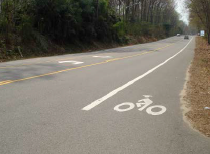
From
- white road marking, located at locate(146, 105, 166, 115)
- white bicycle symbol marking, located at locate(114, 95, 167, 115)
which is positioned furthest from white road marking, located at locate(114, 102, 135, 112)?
white road marking, located at locate(146, 105, 166, 115)

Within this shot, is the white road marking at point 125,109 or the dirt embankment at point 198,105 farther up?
the white road marking at point 125,109

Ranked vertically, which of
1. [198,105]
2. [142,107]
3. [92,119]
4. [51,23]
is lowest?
[198,105]

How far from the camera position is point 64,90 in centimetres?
830

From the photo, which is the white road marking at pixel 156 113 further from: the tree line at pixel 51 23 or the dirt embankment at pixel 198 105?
the tree line at pixel 51 23

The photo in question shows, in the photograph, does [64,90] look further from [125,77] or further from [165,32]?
[165,32]

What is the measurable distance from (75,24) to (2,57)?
12.8m

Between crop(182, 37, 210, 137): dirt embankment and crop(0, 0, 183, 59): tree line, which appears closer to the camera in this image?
crop(182, 37, 210, 137): dirt embankment

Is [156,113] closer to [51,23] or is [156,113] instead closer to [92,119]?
[92,119]

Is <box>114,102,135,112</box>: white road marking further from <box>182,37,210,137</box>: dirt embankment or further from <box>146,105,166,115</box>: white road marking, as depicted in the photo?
<box>182,37,210,137</box>: dirt embankment

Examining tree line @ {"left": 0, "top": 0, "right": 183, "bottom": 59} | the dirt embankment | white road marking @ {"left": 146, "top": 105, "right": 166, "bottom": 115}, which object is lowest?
the dirt embankment

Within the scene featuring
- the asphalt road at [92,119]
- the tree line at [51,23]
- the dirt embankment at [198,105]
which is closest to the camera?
the asphalt road at [92,119]

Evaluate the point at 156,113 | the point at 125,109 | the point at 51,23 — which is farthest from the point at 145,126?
the point at 51,23

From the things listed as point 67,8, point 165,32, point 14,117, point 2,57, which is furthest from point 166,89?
point 165,32

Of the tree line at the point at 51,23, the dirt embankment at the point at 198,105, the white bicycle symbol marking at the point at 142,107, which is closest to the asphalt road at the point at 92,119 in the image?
the white bicycle symbol marking at the point at 142,107
